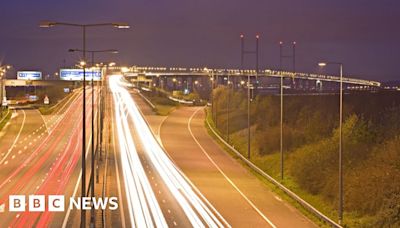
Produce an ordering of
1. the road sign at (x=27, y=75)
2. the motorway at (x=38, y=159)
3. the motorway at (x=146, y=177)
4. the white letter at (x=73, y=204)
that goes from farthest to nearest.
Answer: the road sign at (x=27, y=75) < the white letter at (x=73, y=204) < the motorway at (x=38, y=159) < the motorway at (x=146, y=177)

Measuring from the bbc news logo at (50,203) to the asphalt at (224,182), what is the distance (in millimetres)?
5887

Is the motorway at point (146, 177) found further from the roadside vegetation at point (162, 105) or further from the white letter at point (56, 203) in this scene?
the roadside vegetation at point (162, 105)

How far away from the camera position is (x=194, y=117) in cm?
10638

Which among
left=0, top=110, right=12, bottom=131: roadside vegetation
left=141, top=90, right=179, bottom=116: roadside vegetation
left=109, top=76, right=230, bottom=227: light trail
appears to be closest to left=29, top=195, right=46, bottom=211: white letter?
left=109, top=76, right=230, bottom=227: light trail

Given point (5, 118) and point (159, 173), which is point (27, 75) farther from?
point (159, 173)

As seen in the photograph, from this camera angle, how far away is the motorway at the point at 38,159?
36875mm

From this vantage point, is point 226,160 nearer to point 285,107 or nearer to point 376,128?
point 376,128

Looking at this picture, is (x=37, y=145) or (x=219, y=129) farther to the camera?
(x=219, y=129)

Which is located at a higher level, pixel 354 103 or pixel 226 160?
pixel 354 103

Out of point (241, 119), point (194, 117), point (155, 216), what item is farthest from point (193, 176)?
point (194, 117)

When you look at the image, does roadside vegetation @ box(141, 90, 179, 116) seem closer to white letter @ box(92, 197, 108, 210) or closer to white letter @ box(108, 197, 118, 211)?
white letter @ box(108, 197, 118, 211)

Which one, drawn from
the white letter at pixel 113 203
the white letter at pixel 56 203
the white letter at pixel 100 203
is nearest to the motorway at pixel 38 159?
the white letter at pixel 56 203

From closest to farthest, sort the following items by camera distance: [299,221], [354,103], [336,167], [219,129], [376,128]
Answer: [299,221] → [336,167] → [376,128] → [354,103] → [219,129]

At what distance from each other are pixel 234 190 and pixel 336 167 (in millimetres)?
6448
